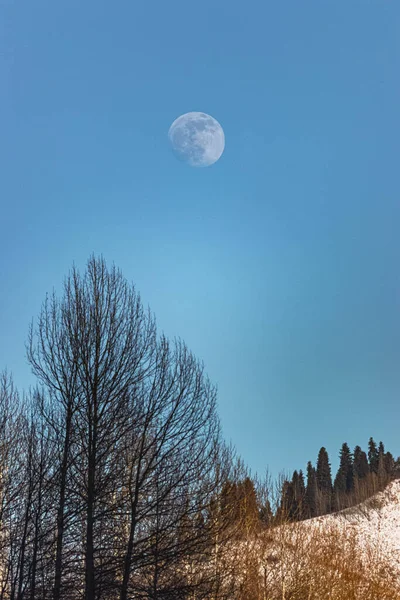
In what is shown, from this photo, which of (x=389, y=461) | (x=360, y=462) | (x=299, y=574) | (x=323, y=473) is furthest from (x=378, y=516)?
(x=389, y=461)

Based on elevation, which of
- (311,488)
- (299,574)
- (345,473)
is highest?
(345,473)

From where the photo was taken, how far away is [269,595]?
1543 centimetres

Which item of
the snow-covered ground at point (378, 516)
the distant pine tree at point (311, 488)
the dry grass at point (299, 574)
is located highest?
the distant pine tree at point (311, 488)

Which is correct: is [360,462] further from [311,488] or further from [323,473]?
[311,488]

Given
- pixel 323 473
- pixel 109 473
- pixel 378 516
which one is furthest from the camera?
pixel 323 473

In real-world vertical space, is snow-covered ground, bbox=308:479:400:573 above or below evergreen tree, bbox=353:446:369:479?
below

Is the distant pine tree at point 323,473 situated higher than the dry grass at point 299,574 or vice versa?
the distant pine tree at point 323,473

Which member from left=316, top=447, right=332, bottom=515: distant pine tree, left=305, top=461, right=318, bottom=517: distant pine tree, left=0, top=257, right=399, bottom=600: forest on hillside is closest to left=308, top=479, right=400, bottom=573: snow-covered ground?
left=305, top=461, right=318, bottom=517: distant pine tree

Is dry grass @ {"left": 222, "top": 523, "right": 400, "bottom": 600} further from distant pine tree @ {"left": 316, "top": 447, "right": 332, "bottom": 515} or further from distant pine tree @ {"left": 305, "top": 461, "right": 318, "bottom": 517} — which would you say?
distant pine tree @ {"left": 316, "top": 447, "right": 332, "bottom": 515}

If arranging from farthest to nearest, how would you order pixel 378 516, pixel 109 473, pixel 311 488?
pixel 311 488, pixel 378 516, pixel 109 473

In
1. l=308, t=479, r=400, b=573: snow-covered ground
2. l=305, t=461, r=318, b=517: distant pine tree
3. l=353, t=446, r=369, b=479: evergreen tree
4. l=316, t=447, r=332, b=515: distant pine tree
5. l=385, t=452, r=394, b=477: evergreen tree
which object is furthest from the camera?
l=353, t=446, r=369, b=479: evergreen tree

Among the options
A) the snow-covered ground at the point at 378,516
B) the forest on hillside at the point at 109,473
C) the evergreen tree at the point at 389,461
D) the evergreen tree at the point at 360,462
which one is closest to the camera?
the forest on hillside at the point at 109,473

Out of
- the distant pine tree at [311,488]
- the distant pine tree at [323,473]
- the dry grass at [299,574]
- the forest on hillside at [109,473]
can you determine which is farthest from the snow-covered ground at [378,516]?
the forest on hillside at [109,473]

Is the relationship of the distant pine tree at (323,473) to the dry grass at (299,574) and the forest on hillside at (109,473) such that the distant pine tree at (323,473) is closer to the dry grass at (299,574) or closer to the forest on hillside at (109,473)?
the dry grass at (299,574)
